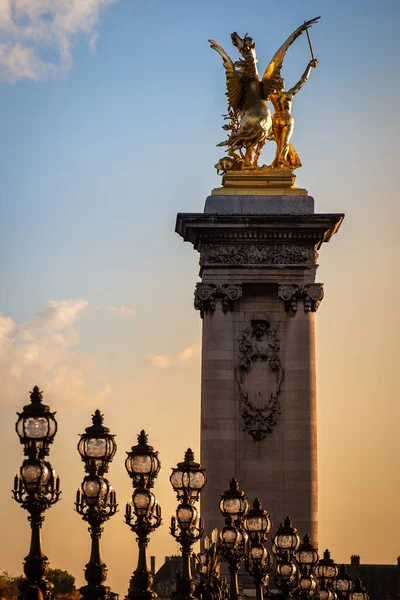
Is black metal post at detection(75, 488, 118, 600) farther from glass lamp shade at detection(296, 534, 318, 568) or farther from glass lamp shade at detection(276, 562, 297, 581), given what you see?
glass lamp shade at detection(296, 534, 318, 568)

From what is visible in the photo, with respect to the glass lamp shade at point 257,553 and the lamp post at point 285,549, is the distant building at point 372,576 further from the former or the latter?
the glass lamp shade at point 257,553

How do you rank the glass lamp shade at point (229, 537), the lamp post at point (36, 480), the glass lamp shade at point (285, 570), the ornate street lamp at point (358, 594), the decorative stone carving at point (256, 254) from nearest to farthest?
the lamp post at point (36, 480) → the glass lamp shade at point (229, 537) → the glass lamp shade at point (285, 570) → the ornate street lamp at point (358, 594) → the decorative stone carving at point (256, 254)

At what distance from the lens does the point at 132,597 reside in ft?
129

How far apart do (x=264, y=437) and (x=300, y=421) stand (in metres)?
1.15

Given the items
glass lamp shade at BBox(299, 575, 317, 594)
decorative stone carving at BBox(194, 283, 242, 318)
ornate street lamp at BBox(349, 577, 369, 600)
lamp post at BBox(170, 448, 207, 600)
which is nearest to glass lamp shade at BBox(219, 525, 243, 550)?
lamp post at BBox(170, 448, 207, 600)

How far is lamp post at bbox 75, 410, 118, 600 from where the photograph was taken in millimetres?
36125

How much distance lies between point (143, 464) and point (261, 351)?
2517 cm

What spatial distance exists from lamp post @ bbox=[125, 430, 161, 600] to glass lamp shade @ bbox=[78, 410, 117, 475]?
3278 millimetres

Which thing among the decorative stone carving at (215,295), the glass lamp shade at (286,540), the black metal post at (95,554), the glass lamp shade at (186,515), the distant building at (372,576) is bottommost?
the black metal post at (95,554)

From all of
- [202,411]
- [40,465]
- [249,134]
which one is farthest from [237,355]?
[40,465]

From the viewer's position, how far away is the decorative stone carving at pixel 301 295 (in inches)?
2544

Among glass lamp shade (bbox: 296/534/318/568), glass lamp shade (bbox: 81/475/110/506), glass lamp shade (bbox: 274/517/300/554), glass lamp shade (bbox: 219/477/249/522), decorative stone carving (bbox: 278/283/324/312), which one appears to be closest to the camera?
glass lamp shade (bbox: 81/475/110/506)

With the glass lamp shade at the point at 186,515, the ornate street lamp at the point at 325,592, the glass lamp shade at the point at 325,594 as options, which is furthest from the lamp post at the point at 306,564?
the glass lamp shade at the point at 186,515

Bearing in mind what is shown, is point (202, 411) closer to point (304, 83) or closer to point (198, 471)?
point (304, 83)
